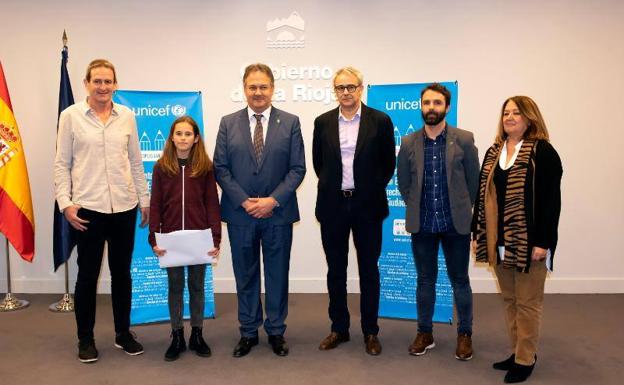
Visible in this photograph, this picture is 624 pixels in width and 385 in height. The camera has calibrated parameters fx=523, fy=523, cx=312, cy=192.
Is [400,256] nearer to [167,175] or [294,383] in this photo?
[294,383]

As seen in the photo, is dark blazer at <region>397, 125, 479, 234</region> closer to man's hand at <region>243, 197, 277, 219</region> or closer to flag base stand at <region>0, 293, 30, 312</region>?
man's hand at <region>243, 197, 277, 219</region>

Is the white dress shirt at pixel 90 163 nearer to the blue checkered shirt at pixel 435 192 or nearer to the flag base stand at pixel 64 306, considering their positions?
the flag base stand at pixel 64 306

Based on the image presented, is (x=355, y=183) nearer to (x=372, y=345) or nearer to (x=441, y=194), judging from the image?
(x=441, y=194)

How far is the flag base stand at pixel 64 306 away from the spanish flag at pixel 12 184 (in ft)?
1.37

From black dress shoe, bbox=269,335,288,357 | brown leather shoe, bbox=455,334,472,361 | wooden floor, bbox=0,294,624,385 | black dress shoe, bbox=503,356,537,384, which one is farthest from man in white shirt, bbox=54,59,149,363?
black dress shoe, bbox=503,356,537,384

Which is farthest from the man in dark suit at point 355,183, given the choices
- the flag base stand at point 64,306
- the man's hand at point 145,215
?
the flag base stand at point 64,306

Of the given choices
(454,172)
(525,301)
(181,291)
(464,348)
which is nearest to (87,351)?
(181,291)

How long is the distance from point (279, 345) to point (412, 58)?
269cm

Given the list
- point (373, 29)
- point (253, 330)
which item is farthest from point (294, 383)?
point (373, 29)

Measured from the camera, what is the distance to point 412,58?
451 cm

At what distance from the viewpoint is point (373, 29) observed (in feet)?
14.7

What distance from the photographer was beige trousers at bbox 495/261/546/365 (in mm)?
2680

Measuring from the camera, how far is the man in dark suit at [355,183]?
3109 millimetres

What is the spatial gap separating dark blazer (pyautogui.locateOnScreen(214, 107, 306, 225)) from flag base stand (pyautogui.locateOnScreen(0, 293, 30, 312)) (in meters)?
2.23
